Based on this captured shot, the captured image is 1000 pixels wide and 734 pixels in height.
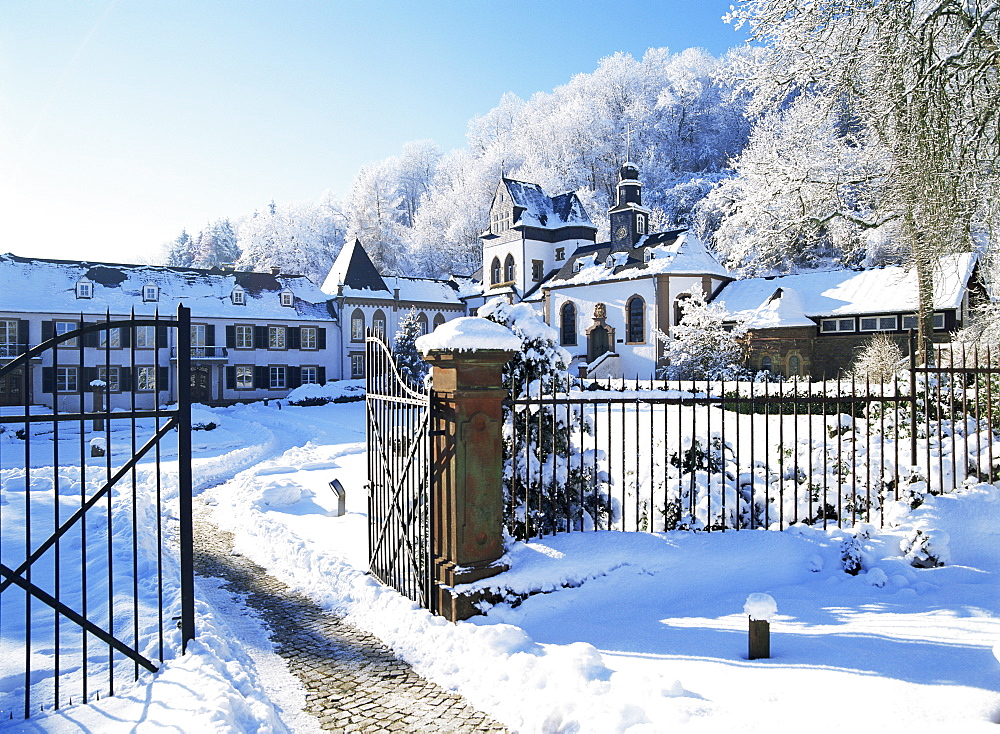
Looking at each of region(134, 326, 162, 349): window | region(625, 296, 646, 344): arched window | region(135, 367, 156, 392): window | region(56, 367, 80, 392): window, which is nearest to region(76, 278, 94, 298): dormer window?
region(134, 326, 162, 349): window

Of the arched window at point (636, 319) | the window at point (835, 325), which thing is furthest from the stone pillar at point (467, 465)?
the arched window at point (636, 319)

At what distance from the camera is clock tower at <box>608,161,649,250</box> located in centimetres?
3997

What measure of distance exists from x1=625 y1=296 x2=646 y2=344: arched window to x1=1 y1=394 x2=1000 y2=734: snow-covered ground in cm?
3025

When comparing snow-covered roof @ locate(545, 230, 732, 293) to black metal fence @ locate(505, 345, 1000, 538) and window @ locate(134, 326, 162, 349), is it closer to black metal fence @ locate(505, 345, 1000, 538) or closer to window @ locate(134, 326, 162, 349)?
window @ locate(134, 326, 162, 349)

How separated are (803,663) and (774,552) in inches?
81.2

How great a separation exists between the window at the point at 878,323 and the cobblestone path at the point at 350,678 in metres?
28.9

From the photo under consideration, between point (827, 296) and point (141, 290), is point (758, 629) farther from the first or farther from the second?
point (141, 290)

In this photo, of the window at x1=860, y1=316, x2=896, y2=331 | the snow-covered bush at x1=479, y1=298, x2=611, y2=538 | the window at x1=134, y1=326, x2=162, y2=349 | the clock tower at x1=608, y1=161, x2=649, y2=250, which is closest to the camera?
the snow-covered bush at x1=479, y1=298, x2=611, y2=538

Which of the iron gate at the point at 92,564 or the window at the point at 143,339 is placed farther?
the window at the point at 143,339

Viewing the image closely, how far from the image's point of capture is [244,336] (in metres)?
36.7

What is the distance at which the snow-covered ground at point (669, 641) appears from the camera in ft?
12.0

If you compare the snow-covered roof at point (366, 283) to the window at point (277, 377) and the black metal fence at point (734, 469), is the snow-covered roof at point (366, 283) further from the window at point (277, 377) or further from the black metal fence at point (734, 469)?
the black metal fence at point (734, 469)

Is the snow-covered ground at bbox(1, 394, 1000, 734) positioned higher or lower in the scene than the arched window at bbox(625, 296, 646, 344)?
lower

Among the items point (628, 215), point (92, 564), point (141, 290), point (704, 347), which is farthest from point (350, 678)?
point (628, 215)
